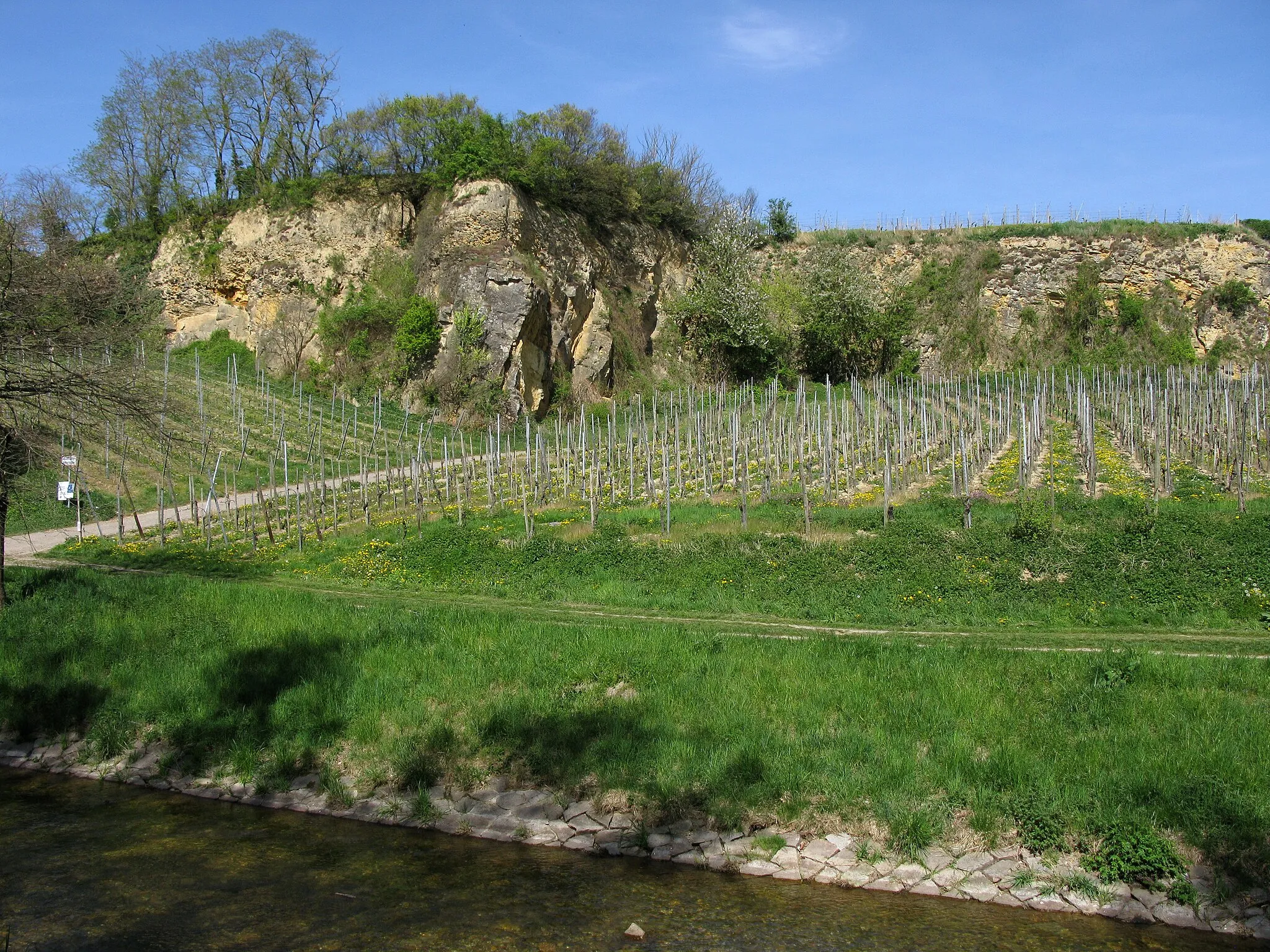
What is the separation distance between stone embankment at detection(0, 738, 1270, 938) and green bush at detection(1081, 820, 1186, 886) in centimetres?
10

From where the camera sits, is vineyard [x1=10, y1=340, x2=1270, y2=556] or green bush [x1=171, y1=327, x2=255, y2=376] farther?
green bush [x1=171, y1=327, x2=255, y2=376]

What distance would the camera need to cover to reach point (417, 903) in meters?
9.38

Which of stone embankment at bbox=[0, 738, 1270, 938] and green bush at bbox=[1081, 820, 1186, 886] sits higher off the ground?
green bush at bbox=[1081, 820, 1186, 886]

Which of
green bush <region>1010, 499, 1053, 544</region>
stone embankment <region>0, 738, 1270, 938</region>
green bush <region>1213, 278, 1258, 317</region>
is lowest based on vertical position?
stone embankment <region>0, 738, 1270, 938</region>

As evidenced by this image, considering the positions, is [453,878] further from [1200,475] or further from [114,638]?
[1200,475]

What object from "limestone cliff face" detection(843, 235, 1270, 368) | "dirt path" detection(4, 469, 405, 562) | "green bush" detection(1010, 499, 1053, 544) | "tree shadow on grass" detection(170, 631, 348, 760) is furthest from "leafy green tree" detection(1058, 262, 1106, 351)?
"tree shadow on grass" detection(170, 631, 348, 760)

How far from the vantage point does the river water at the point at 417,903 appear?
861 cm

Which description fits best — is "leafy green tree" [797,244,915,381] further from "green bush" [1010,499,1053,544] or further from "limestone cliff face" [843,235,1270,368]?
"green bush" [1010,499,1053,544]

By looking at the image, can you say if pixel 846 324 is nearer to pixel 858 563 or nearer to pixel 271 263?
pixel 271 263

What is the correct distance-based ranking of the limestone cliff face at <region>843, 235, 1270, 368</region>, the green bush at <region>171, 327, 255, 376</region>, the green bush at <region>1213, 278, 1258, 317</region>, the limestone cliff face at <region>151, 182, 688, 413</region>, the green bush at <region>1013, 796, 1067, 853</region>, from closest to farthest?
the green bush at <region>1013, 796, 1067, 853</region> < the limestone cliff face at <region>151, 182, 688, 413</region> < the green bush at <region>171, 327, 255, 376</region> < the green bush at <region>1213, 278, 1258, 317</region> < the limestone cliff face at <region>843, 235, 1270, 368</region>

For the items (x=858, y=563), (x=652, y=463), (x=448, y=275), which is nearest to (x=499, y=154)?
(x=448, y=275)

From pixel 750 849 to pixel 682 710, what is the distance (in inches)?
97.0

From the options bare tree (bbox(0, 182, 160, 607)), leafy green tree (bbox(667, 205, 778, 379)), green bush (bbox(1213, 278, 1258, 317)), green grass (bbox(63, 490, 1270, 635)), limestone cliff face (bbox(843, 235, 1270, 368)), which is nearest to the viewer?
bare tree (bbox(0, 182, 160, 607))

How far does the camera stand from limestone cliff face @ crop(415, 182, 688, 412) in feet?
143
